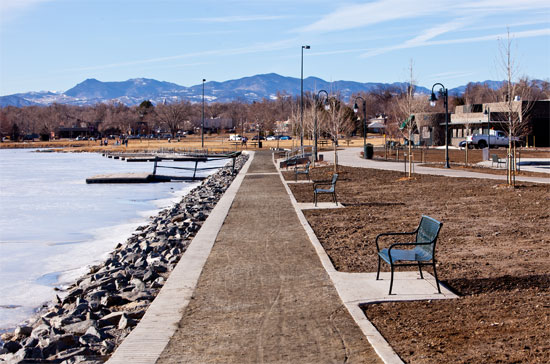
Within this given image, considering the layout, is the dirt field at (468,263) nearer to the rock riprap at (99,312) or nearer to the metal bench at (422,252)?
the metal bench at (422,252)

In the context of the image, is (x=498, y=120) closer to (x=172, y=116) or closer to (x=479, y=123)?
(x=479, y=123)

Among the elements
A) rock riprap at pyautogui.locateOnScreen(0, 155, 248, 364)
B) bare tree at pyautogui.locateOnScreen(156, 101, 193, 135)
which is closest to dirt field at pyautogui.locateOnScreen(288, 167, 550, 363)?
rock riprap at pyautogui.locateOnScreen(0, 155, 248, 364)

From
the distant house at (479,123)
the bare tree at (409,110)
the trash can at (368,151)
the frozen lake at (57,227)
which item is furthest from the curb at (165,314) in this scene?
the distant house at (479,123)

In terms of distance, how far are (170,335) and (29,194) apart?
30.0 meters

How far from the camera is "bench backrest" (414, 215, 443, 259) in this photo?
8.38 metres

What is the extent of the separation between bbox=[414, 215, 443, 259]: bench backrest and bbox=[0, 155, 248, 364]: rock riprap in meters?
3.77

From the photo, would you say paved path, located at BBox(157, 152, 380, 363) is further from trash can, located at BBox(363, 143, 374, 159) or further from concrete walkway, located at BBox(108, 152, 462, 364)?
trash can, located at BBox(363, 143, 374, 159)

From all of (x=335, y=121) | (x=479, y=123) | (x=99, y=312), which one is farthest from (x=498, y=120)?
(x=99, y=312)

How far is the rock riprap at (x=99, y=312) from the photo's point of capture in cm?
726

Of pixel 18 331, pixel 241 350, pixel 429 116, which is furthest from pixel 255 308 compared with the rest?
pixel 429 116

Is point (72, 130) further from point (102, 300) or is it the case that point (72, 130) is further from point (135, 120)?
point (102, 300)

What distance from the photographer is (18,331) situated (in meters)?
8.85

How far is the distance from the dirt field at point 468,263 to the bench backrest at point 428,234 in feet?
1.77

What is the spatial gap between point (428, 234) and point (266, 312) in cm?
263
